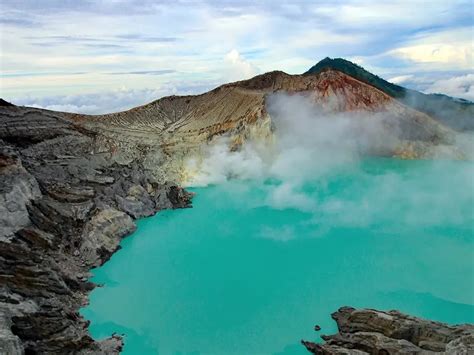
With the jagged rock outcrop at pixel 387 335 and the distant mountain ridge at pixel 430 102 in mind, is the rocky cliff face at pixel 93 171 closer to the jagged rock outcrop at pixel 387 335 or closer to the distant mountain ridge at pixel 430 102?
the distant mountain ridge at pixel 430 102

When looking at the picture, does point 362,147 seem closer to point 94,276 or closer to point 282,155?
point 282,155

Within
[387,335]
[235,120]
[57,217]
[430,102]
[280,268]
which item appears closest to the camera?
[387,335]

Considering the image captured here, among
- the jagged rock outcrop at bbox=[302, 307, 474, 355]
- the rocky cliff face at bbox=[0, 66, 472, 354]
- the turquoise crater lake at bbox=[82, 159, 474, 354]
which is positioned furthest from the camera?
the turquoise crater lake at bbox=[82, 159, 474, 354]

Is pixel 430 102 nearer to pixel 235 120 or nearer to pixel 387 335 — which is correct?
pixel 235 120

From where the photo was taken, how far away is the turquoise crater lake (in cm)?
1844

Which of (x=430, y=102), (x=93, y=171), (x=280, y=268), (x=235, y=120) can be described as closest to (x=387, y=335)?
(x=280, y=268)

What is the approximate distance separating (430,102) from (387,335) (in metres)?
40.6

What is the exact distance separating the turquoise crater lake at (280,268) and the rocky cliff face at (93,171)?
170 cm

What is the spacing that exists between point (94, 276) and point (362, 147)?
32.8 meters

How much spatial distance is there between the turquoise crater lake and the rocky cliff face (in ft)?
5.59

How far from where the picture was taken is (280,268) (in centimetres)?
2305

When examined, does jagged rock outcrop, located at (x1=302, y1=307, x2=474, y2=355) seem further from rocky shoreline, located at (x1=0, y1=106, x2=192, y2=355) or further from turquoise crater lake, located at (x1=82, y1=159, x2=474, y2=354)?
rocky shoreline, located at (x1=0, y1=106, x2=192, y2=355)

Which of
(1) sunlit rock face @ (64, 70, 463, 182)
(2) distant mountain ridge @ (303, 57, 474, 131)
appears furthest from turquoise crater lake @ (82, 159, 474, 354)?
(2) distant mountain ridge @ (303, 57, 474, 131)

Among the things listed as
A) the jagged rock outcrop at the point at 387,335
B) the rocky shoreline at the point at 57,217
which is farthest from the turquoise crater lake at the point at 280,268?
the rocky shoreline at the point at 57,217
